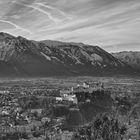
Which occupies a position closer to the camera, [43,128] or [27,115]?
[43,128]

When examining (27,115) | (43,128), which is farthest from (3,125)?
(27,115)

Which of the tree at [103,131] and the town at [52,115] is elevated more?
the tree at [103,131]

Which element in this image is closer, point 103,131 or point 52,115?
point 103,131

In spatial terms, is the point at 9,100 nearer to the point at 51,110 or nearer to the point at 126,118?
the point at 51,110

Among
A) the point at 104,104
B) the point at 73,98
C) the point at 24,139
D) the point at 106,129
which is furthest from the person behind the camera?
the point at 73,98

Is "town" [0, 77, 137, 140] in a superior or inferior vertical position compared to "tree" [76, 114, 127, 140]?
inferior

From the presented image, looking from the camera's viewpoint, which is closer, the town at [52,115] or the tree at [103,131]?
the tree at [103,131]

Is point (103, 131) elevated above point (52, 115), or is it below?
above

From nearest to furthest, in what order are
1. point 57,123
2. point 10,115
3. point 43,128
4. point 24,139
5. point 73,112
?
point 24,139, point 43,128, point 57,123, point 10,115, point 73,112

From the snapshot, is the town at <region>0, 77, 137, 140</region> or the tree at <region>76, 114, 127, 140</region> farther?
the town at <region>0, 77, 137, 140</region>

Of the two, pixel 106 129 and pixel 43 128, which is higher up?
pixel 106 129
